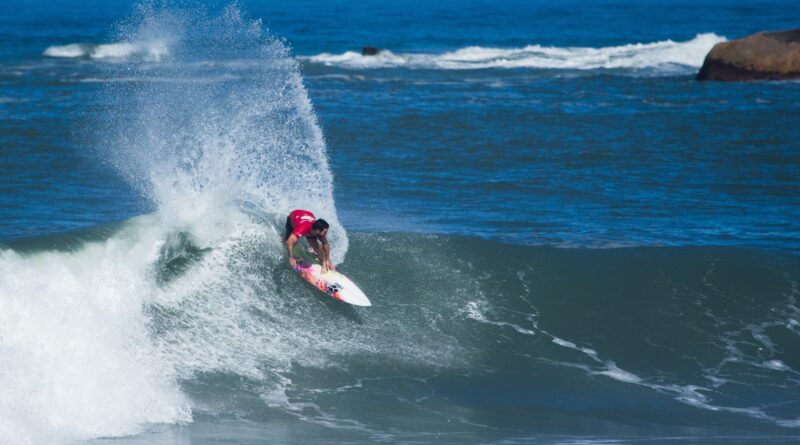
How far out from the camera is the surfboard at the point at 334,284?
45.0ft

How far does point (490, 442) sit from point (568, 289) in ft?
15.8

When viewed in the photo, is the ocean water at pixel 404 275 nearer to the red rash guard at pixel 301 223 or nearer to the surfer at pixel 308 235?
the surfer at pixel 308 235

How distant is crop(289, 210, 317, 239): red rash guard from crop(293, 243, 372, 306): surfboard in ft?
1.72

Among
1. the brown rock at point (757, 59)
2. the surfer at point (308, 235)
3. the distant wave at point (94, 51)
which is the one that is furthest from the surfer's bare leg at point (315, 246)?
the distant wave at point (94, 51)

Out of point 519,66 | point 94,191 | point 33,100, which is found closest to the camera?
point 94,191

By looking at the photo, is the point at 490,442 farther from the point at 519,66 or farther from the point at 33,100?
the point at 519,66

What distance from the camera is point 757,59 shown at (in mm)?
33875

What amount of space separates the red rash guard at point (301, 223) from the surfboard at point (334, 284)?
1.72ft

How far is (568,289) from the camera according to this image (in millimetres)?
15000

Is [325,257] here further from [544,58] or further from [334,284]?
[544,58]

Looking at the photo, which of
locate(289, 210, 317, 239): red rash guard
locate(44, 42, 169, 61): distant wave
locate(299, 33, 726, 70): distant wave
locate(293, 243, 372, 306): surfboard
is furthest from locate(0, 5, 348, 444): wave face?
locate(44, 42, 169, 61): distant wave

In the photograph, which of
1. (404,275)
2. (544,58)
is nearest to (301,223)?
(404,275)

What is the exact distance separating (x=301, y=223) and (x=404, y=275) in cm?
192

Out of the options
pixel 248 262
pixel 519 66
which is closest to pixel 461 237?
pixel 248 262
